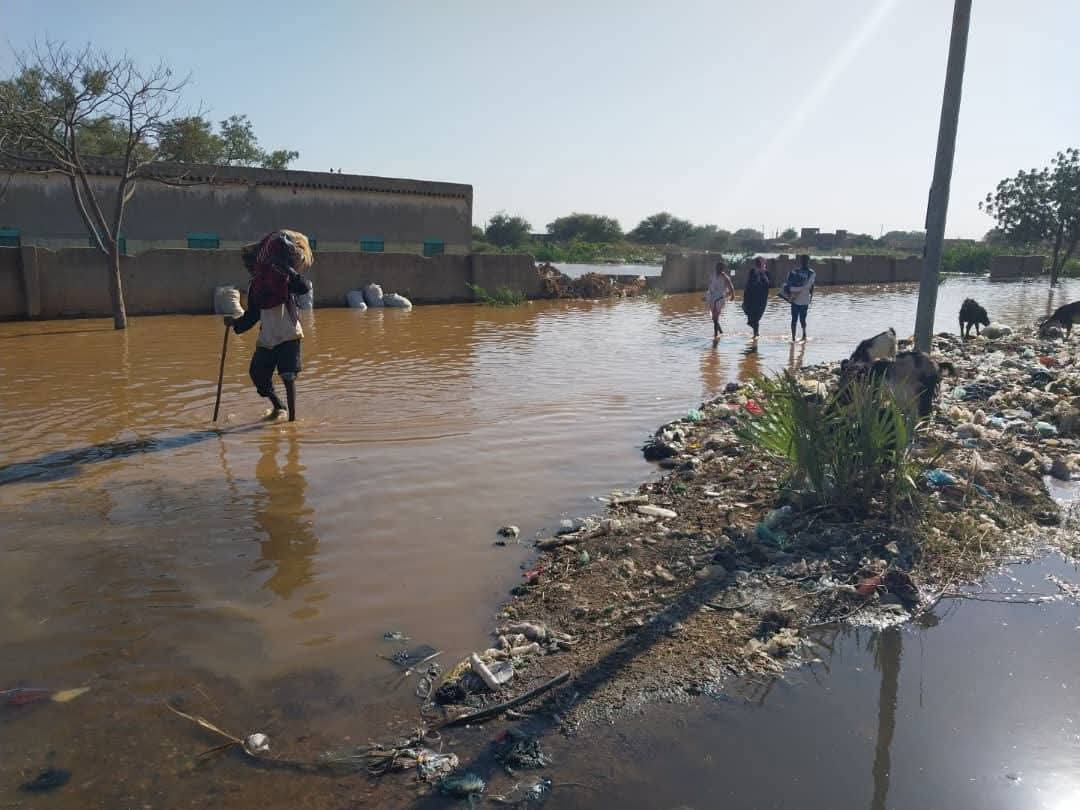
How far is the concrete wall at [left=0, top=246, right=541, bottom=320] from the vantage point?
14891 mm

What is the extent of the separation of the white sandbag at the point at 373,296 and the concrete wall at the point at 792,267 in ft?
34.5

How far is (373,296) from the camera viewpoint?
1922 centimetres

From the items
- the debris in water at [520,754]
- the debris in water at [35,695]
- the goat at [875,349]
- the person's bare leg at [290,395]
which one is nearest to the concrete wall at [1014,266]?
the goat at [875,349]

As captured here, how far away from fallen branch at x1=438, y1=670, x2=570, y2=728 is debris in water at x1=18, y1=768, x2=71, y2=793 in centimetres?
117

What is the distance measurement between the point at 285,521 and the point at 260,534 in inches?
9.2

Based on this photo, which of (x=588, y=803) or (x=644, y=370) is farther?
(x=644, y=370)

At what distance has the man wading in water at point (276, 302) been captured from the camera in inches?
260

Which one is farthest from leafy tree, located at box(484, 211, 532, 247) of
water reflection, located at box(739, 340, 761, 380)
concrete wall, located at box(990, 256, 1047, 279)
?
water reflection, located at box(739, 340, 761, 380)

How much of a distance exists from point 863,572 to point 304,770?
8.62ft

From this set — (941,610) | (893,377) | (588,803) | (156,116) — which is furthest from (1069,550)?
(156,116)

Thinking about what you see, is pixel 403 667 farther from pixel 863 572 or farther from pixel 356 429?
pixel 356 429

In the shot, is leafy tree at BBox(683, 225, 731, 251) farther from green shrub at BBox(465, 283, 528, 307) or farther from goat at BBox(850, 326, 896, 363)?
goat at BBox(850, 326, 896, 363)

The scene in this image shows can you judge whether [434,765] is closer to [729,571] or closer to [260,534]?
[729,571]

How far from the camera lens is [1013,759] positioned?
2637 mm
